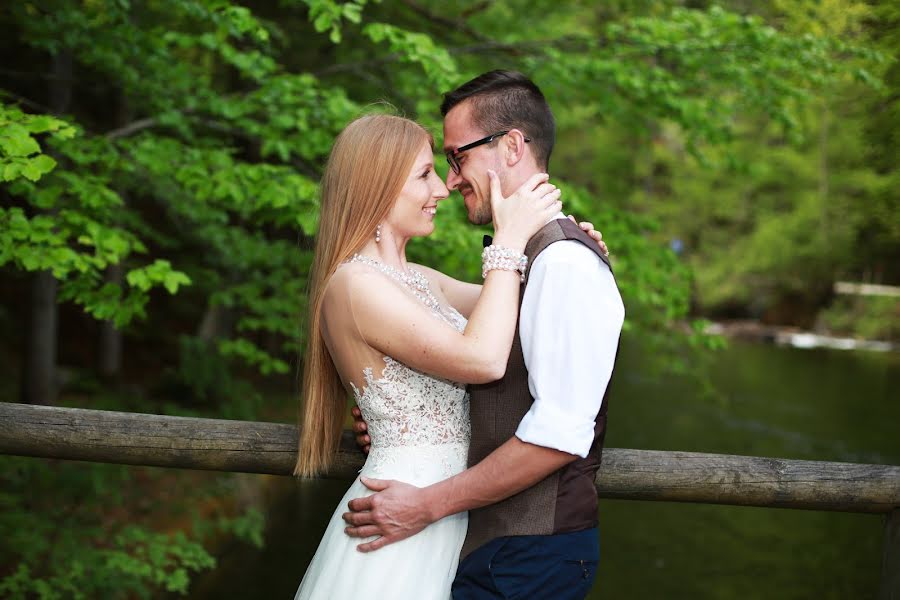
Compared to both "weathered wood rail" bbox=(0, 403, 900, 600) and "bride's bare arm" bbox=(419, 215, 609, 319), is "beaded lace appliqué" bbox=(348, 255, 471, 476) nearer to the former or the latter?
"weathered wood rail" bbox=(0, 403, 900, 600)

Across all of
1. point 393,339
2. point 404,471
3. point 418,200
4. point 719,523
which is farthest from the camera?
point 719,523

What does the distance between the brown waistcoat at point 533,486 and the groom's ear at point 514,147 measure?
27cm

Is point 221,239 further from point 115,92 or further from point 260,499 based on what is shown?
point 260,499

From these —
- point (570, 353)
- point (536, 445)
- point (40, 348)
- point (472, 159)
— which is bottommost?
point (40, 348)

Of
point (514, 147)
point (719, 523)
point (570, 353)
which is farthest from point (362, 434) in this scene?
point (719, 523)

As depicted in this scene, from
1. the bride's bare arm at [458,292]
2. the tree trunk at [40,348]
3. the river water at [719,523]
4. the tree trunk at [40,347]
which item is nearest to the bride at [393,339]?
the bride's bare arm at [458,292]

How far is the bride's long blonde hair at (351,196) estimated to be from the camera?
7.94ft

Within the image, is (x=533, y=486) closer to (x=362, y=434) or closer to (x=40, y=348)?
(x=362, y=434)

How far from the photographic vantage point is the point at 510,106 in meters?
2.38

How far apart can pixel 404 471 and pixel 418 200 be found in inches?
30.6

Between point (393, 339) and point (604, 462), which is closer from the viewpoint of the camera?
point (393, 339)

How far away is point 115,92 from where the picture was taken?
912 cm

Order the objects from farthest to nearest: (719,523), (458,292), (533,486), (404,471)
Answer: (719,523) → (458,292) → (404,471) → (533,486)

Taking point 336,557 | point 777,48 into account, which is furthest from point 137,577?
point 777,48
